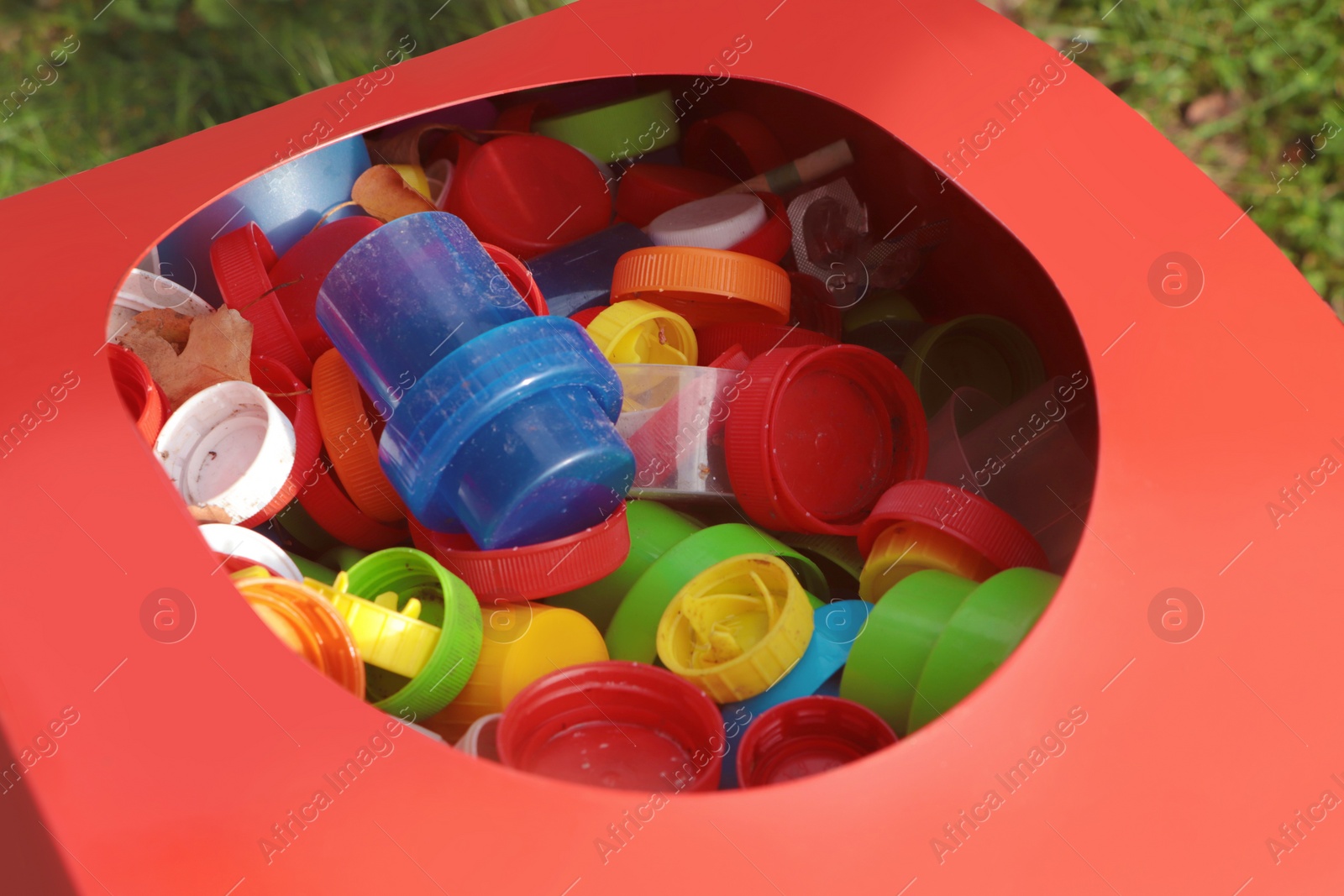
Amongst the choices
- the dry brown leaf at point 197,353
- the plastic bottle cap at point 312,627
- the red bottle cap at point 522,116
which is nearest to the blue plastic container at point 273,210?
the dry brown leaf at point 197,353

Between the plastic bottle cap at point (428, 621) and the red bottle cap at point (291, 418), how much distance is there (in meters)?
0.13

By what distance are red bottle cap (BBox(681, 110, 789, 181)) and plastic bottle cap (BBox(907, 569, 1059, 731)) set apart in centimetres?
78

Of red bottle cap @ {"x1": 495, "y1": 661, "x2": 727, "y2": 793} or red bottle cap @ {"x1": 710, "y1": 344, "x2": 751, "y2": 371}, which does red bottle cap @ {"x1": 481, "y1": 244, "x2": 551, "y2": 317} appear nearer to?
red bottle cap @ {"x1": 710, "y1": 344, "x2": 751, "y2": 371}

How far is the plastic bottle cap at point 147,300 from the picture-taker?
4.05 feet

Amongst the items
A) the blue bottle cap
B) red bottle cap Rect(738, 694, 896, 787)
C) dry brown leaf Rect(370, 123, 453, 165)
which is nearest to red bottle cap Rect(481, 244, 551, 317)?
the blue bottle cap

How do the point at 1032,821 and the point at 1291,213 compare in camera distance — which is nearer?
the point at 1032,821

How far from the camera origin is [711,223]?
1378mm

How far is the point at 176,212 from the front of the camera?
1.13 m

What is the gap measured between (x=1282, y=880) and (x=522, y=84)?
3.39ft

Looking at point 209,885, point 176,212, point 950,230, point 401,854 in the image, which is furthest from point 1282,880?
point 176,212

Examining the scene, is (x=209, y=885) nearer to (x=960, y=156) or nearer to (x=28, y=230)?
(x=28, y=230)

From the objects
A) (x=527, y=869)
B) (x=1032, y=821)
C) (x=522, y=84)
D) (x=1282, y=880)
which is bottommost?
(x=1282, y=880)

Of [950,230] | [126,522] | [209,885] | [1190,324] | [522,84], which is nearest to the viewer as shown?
[209,885]

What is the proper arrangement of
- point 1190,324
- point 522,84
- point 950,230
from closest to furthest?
point 1190,324, point 522,84, point 950,230
